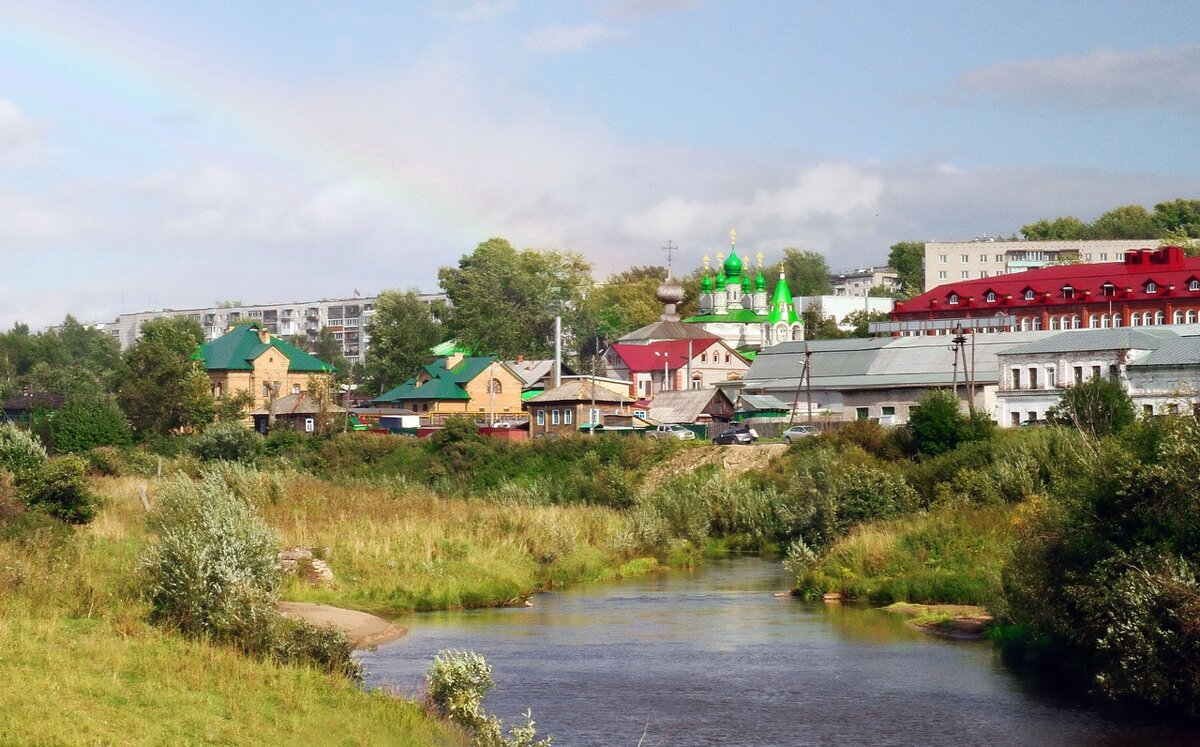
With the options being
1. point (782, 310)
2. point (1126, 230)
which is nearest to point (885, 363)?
point (782, 310)

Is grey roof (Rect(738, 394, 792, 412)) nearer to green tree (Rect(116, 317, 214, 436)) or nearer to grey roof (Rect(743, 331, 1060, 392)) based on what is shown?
grey roof (Rect(743, 331, 1060, 392))

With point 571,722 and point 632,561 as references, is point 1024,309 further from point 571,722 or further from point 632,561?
point 571,722

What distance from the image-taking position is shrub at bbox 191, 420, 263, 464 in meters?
81.1

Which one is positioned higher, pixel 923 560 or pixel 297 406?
pixel 297 406

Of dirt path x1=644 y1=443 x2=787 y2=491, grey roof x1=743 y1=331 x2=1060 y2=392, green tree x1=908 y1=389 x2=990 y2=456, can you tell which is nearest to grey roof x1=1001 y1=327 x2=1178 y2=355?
grey roof x1=743 y1=331 x2=1060 y2=392

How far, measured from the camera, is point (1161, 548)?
85.9 feet

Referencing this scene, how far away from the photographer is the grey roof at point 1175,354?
75.1 metres

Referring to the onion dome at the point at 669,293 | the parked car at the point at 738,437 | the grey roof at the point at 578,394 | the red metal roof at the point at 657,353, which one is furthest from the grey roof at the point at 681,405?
the onion dome at the point at 669,293

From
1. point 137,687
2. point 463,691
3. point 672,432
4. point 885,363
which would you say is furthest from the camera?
point 885,363

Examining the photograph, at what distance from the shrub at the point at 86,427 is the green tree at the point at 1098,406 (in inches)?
1940

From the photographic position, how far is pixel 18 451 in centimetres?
4884

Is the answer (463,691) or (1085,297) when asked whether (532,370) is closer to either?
(1085,297)

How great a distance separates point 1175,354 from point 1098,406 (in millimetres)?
19329

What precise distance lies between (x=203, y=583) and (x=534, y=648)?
859 cm
